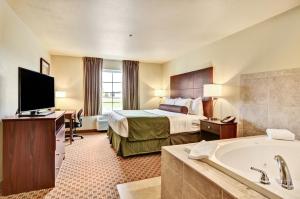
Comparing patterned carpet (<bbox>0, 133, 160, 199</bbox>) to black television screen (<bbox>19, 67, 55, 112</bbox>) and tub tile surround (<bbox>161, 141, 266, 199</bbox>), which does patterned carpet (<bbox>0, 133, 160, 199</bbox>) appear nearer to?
tub tile surround (<bbox>161, 141, 266, 199</bbox>)

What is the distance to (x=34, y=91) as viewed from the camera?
251 centimetres

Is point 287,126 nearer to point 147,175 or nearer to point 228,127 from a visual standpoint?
point 228,127

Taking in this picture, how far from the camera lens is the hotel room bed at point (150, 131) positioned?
3303 mm

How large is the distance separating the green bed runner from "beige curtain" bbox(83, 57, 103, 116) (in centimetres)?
264

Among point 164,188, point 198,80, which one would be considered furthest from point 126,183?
point 198,80

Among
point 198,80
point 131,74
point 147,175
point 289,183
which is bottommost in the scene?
point 147,175

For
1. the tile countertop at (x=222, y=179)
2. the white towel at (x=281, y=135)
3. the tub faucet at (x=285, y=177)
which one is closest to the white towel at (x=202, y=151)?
the tile countertop at (x=222, y=179)

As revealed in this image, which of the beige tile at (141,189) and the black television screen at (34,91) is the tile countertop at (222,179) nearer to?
the beige tile at (141,189)

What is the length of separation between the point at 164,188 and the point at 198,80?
10.2ft

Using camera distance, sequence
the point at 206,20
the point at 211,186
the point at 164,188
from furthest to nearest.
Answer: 1. the point at 206,20
2. the point at 164,188
3. the point at 211,186

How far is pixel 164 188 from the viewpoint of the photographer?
1.87 metres

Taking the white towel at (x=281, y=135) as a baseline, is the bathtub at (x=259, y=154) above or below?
below

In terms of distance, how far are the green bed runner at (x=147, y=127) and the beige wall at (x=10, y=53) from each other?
5.99ft

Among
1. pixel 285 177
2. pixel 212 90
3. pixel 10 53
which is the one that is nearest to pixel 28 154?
pixel 10 53
